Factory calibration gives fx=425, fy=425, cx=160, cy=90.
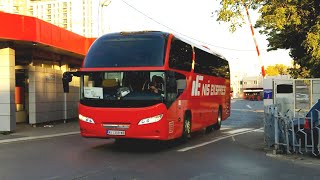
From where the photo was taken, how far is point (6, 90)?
18.2 metres

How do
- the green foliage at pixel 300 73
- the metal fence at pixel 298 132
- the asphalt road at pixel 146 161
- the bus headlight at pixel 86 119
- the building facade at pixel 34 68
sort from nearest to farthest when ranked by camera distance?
the asphalt road at pixel 146 161
the metal fence at pixel 298 132
the bus headlight at pixel 86 119
the building facade at pixel 34 68
the green foliage at pixel 300 73

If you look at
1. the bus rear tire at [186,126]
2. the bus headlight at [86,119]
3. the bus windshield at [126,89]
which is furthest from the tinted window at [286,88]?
the bus headlight at [86,119]

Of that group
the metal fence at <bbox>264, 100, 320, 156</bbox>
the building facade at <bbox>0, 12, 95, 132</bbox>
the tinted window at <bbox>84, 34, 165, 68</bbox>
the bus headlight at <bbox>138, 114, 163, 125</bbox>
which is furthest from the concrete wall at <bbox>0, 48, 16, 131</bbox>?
the metal fence at <bbox>264, 100, 320, 156</bbox>

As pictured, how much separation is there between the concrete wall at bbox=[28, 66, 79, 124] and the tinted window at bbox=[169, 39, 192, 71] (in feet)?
34.6

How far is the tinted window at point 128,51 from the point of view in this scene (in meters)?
12.1

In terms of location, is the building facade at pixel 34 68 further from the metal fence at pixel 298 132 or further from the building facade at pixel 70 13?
the building facade at pixel 70 13

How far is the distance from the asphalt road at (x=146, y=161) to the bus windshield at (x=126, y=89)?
1.47 metres

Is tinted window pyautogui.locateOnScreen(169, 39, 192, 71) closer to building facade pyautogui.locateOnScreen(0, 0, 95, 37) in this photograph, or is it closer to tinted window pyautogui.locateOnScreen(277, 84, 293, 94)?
tinted window pyautogui.locateOnScreen(277, 84, 293, 94)

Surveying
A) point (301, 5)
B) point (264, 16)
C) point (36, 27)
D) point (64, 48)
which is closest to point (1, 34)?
point (36, 27)

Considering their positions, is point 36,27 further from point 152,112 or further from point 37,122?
point 152,112

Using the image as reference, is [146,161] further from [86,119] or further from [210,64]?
[210,64]

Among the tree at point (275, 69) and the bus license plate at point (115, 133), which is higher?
the tree at point (275, 69)

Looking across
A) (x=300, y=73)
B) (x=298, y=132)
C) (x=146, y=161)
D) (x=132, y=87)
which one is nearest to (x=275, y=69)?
(x=300, y=73)

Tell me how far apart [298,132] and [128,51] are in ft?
17.2
